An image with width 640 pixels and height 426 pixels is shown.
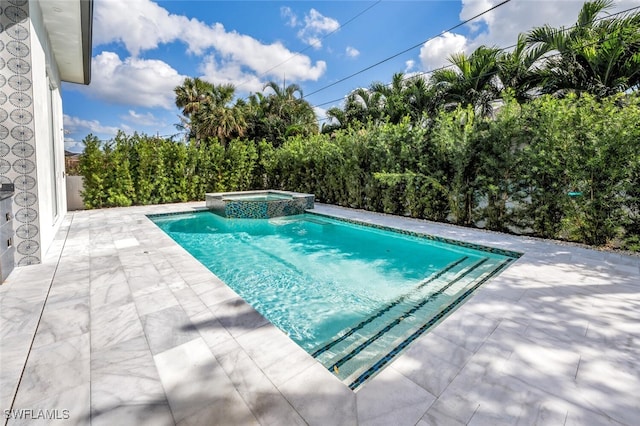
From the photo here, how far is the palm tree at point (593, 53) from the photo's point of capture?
26.9 feet

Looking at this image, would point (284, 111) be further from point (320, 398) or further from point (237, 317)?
point (320, 398)

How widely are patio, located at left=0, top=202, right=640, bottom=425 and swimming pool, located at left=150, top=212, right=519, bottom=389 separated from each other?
14.0 inches

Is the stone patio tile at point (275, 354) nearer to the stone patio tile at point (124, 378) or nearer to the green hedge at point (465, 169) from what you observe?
the stone patio tile at point (124, 378)

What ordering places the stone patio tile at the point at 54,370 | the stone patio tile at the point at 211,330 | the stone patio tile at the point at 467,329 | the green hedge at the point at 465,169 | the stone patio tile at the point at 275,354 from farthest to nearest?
the green hedge at the point at 465,169 < the stone patio tile at the point at 467,329 < the stone patio tile at the point at 211,330 < the stone patio tile at the point at 275,354 < the stone patio tile at the point at 54,370

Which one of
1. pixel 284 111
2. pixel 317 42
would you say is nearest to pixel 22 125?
pixel 317 42

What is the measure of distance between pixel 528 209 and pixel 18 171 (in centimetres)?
881

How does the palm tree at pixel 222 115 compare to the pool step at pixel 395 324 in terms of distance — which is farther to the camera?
the palm tree at pixel 222 115

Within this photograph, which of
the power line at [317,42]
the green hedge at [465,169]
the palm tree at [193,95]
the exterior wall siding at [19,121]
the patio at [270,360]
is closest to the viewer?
the patio at [270,360]

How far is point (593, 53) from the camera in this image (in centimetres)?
854

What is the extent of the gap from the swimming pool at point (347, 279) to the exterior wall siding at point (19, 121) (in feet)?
8.13

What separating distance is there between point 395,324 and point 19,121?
5.37 meters

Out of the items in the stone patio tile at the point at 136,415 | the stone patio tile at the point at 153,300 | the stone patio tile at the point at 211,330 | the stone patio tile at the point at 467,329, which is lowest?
the stone patio tile at the point at 136,415

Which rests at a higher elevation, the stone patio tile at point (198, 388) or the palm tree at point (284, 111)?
the palm tree at point (284, 111)

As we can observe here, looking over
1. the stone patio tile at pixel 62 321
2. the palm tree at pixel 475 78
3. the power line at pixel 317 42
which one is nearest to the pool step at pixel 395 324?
the stone patio tile at pixel 62 321
